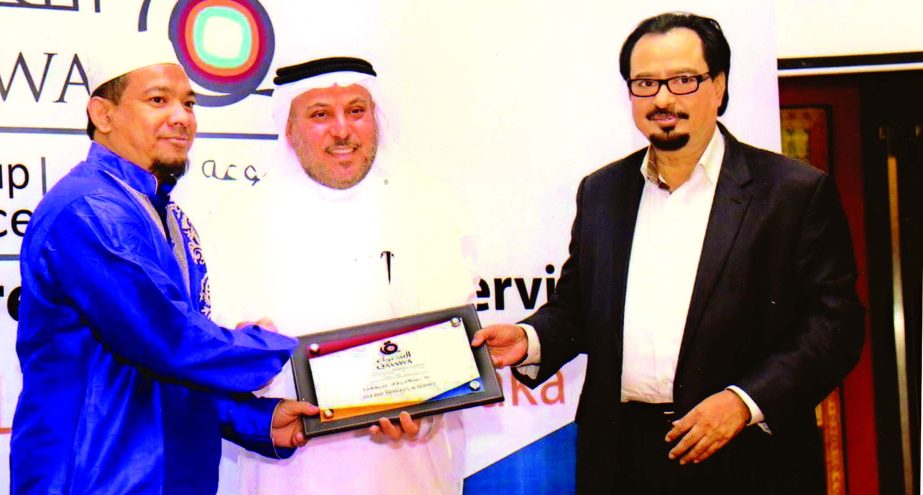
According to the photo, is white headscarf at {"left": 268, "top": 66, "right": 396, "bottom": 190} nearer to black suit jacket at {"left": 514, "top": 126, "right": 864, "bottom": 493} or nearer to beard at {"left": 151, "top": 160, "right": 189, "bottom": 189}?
beard at {"left": 151, "top": 160, "right": 189, "bottom": 189}

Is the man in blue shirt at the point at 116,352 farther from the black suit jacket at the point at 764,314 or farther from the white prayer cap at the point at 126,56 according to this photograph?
the black suit jacket at the point at 764,314

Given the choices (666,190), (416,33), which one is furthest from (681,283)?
(416,33)

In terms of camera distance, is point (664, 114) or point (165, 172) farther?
point (664, 114)

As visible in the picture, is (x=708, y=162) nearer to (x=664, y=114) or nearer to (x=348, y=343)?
(x=664, y=114)

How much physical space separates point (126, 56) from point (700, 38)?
1.69 meters

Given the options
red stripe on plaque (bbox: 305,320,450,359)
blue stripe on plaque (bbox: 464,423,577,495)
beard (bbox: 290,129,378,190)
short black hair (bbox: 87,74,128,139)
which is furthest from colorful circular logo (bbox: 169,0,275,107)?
blue stripe on plaque (bbox: 464,423,577,495)

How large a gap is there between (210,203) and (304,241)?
31 centimetres

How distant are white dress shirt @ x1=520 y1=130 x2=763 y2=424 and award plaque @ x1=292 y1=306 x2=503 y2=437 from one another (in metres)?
0.45

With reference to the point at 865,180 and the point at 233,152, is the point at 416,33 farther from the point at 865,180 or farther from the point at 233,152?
the point at 865,180

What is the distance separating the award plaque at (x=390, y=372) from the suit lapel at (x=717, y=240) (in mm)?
602

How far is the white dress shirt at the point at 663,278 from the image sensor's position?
9.50ft

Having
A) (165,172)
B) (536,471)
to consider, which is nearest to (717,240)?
(536,471)

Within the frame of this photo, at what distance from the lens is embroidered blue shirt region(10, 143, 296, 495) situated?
7.58ft

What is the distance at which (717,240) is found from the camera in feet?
9.29
